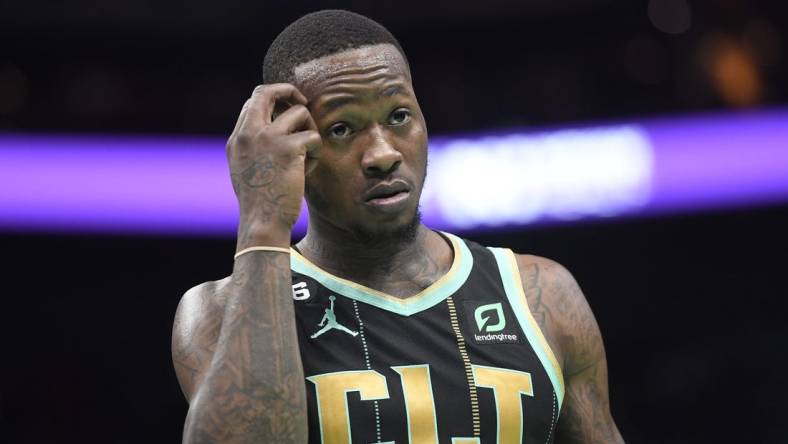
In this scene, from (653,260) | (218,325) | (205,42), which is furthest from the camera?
(205,42)

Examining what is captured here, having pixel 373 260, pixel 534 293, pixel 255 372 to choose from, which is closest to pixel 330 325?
pixel 373 260

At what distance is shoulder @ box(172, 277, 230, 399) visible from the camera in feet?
8.38

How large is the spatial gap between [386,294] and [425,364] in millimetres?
221

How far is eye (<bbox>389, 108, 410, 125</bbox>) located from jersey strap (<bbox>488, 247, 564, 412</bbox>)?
1.56 feet

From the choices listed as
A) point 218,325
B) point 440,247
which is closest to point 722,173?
point 440,247

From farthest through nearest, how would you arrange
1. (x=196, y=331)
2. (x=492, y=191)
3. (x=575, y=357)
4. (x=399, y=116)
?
(x=492, y=191) → (x=575, y=357) → (x=399, y=116) → (x=196, y=331)

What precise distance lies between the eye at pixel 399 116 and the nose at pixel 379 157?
0.06 meters

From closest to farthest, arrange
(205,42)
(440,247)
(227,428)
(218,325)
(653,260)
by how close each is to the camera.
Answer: (227,428) < (218,325) < (440,247) < (653,260) < (205,42)

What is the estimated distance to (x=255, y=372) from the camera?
2.39 metres

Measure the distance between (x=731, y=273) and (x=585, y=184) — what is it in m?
1.32

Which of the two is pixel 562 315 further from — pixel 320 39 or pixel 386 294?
pixel 320 39

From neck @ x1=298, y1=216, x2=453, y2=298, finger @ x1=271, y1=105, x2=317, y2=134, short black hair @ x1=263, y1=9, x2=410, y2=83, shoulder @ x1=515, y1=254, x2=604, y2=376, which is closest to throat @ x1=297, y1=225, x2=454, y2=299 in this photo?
neck @ x1=298, y1=216, x2=453, y2=298

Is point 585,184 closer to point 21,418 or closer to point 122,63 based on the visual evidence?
point 122,63

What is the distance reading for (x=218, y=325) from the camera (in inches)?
102
